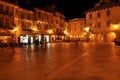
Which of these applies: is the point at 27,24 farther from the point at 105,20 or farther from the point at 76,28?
the point at 76,28

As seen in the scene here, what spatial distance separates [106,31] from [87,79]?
172 feet

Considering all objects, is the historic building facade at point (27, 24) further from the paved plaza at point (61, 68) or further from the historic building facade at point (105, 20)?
the paved plaza at point (61, 68)

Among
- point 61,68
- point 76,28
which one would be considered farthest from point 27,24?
point 61,68

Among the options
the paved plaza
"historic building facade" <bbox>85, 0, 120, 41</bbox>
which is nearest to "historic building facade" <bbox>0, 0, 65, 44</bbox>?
→ "historic building facade" <bbox>85, 0, 120, 41</bbox>

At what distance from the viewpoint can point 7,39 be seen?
4397 cm

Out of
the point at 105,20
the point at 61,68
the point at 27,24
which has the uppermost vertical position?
Result: the point at 105,20

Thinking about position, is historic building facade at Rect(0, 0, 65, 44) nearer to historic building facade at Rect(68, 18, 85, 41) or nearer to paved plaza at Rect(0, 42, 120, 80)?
historic building facade at Rect(68, 18, 85, 41)

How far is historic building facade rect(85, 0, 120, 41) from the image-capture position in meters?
55.7

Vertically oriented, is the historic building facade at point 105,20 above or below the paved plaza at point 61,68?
above

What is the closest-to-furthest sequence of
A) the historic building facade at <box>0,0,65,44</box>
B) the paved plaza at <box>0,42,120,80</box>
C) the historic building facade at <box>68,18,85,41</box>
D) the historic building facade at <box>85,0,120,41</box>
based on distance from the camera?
the paved plaza at <box>0,42,120,80</box> → the historic building facade at <box>0,0,65,44</box> → the historic building facade at <box>85,0,120,41</box> → the historic building facade at <box>68,18,85,41</box>

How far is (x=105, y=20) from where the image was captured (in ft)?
192

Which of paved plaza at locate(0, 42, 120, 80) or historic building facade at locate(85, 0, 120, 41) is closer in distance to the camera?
paved plaza at locate(0, 42, 120, 80)

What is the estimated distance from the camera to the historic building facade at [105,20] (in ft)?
183

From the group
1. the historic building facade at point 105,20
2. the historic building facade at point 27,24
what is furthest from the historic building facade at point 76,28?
the historic building facade at point 105,20
